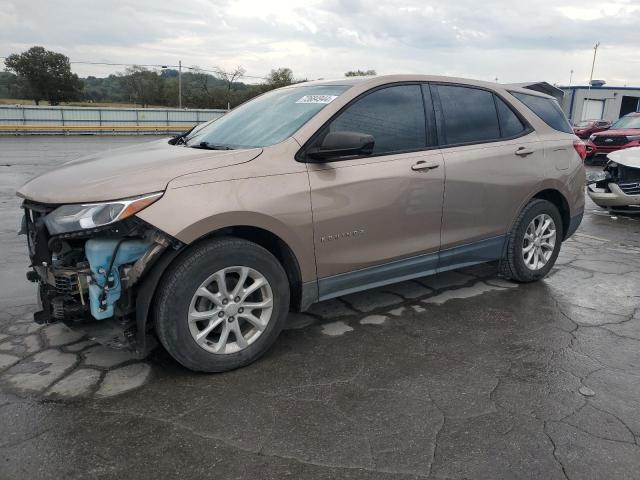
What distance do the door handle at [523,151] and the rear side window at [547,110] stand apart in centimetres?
47

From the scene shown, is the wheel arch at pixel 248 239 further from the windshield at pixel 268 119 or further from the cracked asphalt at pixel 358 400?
the windshield at pixel 268 119

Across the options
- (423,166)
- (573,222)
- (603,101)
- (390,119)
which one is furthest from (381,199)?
(603,101)

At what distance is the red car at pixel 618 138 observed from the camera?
15078mm

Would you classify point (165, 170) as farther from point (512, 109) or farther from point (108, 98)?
point (108, 98)

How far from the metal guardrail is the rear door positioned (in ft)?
73.1

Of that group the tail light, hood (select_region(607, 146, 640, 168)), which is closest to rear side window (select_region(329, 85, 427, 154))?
the tail light

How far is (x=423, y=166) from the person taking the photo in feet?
12.6

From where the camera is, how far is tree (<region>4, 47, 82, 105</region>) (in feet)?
178

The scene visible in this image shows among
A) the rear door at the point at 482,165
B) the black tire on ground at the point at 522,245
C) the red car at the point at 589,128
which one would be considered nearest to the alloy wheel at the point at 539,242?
the black tire on ground at the point at 522,245

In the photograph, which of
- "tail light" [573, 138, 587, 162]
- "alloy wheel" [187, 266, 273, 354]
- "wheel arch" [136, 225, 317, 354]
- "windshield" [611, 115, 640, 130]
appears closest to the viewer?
"wheel arch" [136, 225, 317, 354]

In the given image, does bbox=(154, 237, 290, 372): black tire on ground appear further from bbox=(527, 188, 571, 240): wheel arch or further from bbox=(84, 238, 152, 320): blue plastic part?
bbox=(527, 188, 571, 240): wheel arch

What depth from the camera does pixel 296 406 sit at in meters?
2.83

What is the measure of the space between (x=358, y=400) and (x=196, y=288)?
3.59 feet

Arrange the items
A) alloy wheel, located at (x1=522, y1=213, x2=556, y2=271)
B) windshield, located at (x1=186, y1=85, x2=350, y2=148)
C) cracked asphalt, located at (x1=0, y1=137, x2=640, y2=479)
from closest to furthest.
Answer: cracked asphalt, located at (x1=0, y1=137, x2=640, y2=479)
windshield, located at (x1=186, y1=85, x2=350, y2=148)
alloy wheel, located at (x1=522, y1=213, x2=556, y2=271)
